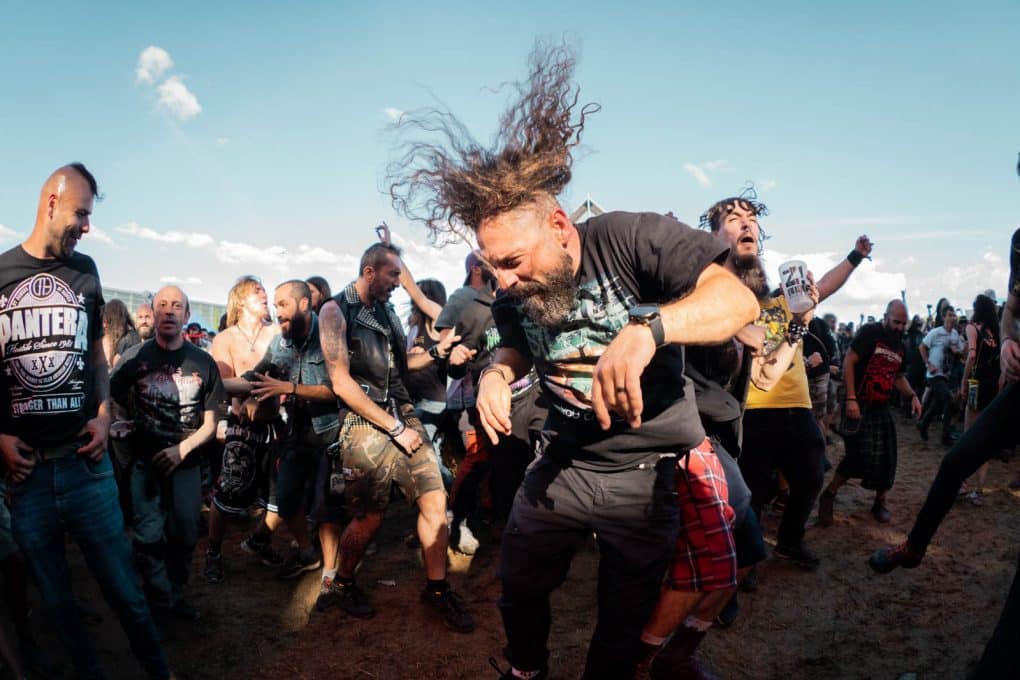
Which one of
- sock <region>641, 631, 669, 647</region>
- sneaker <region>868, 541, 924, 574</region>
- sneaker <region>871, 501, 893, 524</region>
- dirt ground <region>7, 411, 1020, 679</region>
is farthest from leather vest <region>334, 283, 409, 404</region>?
sneaker <region>871, 501, 893, 524</region>

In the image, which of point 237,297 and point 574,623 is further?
point 237,297

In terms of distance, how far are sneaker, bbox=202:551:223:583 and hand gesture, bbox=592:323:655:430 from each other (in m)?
4.08

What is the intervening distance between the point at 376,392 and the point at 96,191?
1.88m

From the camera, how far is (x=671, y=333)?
1.65 m

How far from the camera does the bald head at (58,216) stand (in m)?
2.64

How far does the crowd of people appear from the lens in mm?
2064

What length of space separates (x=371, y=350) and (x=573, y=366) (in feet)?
6.79

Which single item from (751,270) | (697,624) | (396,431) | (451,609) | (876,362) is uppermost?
(751,270)

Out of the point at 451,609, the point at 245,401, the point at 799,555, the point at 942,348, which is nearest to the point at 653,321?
the point at 451,609

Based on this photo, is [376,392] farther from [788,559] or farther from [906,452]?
[906,452]

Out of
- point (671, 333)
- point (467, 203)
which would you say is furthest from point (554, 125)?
point (671, 333)

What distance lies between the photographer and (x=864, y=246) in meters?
4.46

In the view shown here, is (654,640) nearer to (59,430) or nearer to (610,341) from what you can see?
(610,341)

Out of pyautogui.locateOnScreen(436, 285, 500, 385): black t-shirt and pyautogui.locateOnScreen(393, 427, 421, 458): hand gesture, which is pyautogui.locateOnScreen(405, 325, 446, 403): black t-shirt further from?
pyautogui.locateOnScreen(393, 427, 421, 458): hand gesture
